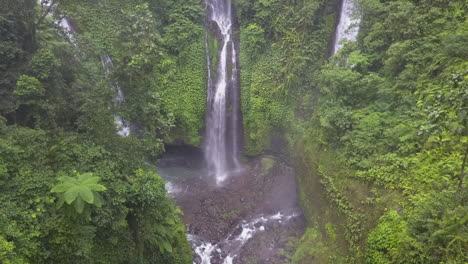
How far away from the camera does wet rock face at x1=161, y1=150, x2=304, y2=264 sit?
14.6 m

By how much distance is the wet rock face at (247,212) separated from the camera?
47.9ft

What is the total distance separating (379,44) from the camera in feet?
46.7

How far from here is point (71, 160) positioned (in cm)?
866

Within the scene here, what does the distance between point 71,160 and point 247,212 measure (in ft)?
33.1

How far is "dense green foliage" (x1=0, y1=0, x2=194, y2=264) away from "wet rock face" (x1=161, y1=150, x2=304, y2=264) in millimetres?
3728

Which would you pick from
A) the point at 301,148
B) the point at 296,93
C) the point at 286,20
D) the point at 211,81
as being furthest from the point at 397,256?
the point at 286,20

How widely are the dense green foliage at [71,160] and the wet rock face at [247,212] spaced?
12.2 feet

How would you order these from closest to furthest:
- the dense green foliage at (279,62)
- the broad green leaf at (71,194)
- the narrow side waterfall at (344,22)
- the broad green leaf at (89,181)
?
the broad green leaf at (71,194)
the broad green leaf at (89,181)
the narrow side waterfall at (344,22)
the dense green foliage at (279,62)

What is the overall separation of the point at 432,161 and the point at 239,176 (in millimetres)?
11175

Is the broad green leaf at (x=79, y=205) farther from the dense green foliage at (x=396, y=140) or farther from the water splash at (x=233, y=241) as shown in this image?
the water splash at (x=233, y=241)

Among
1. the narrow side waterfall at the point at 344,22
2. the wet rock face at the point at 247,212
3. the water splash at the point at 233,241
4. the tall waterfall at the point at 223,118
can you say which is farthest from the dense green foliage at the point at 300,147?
the tall waterfall at the point at 223,118

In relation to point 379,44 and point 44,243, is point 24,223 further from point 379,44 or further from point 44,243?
point 379,44

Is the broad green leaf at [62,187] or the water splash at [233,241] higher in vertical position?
the broad green leaf at [62,187]

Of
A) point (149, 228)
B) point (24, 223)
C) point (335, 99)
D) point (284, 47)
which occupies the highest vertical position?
point (284, 47)
